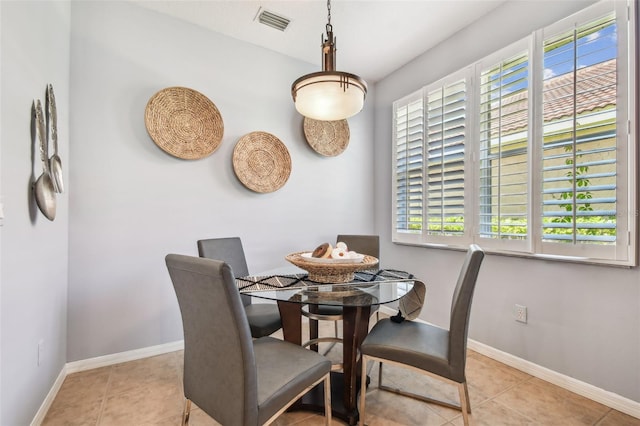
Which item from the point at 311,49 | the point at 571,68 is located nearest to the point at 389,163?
the point at 311,49

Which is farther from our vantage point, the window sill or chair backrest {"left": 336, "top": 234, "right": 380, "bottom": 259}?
chair backrest {"left": 336, "top": 234, "right": 380, "bottom": 259}

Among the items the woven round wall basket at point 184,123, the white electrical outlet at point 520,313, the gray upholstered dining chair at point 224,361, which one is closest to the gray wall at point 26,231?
the woven round wall basket at point 184,123

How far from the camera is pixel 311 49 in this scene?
9.76ft

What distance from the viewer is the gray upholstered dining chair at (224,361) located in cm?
104

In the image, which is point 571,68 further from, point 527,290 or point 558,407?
point 558,407

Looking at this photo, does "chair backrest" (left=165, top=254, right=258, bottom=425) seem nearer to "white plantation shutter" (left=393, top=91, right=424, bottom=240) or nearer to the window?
the window

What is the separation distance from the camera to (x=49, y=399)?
1.76 m

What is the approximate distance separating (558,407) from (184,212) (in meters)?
2.91

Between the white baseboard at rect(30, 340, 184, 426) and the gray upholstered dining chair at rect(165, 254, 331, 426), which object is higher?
the gray upholstered dining chair at rect(165, 254, 331, 426)

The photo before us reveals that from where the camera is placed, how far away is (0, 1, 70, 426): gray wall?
125 centimetres

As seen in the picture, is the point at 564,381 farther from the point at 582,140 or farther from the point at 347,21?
the point at 347,21

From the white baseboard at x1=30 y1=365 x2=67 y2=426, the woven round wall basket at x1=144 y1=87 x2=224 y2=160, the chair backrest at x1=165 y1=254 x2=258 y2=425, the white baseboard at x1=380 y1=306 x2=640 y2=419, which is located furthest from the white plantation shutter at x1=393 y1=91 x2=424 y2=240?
the white baseboard at x1=30 y1=365 x2=67 y2=426

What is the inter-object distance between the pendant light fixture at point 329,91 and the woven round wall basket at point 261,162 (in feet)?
3.70

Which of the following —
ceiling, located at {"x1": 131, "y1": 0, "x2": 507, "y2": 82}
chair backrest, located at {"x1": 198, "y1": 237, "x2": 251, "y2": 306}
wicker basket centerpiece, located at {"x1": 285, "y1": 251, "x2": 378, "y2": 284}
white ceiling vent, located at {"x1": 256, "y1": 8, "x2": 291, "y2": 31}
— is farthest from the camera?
white ceiling vent, located at {"x1": 256, "y1": 8, "x2": 291, "y2": 31}
